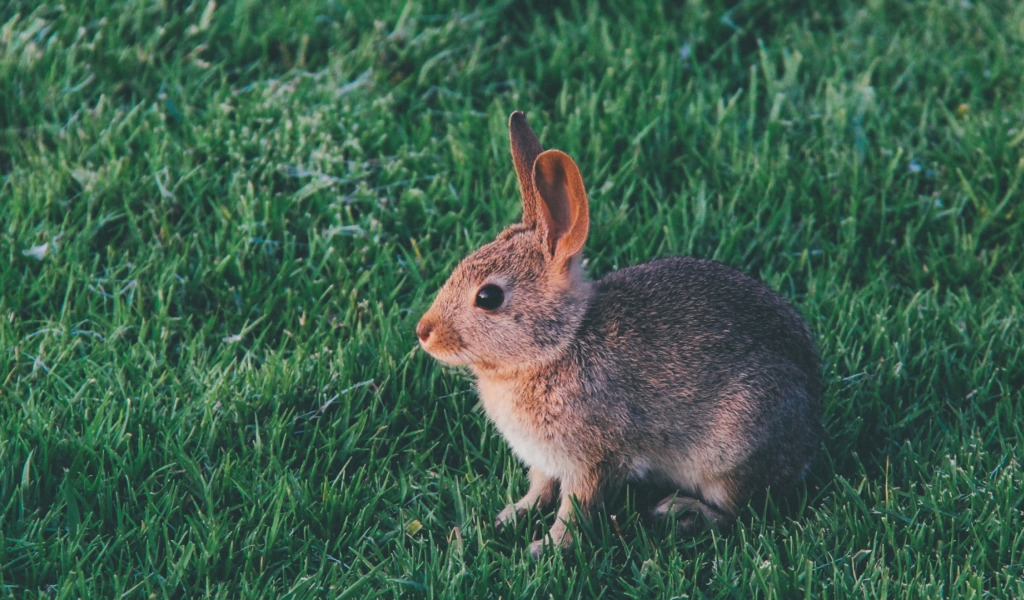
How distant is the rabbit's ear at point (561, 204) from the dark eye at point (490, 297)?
23 cm

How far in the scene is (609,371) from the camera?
13.8 feet

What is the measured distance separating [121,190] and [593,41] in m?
2.65

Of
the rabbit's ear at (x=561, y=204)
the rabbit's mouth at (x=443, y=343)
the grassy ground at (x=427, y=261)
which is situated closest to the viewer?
the rabbit's ear at (x=561, y=204)

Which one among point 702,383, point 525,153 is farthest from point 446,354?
point 702,383

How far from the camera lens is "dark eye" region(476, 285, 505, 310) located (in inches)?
163

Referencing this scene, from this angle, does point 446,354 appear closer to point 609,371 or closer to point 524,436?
point 524,436

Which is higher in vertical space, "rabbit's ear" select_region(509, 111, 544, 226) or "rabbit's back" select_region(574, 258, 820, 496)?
"rabbit's ear" select_region(509, 111, 544, 226)

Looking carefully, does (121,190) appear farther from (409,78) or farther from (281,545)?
(281,545)

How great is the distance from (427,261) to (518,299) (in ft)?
3.93

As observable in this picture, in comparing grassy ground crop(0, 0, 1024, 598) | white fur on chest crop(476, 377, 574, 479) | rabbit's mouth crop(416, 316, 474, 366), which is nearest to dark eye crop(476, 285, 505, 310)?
rabbit's mouth crop(416, 316, 474, 366)

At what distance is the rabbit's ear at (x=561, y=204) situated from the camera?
3906 millimetres

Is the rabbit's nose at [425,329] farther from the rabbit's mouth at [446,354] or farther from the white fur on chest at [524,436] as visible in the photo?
the white fur on chest at [524,436]

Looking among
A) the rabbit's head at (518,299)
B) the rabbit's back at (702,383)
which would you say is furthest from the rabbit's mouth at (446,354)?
the rabbit's back at (702,383)

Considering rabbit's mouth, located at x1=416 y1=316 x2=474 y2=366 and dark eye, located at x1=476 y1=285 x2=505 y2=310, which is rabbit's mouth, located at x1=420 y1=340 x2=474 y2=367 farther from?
dark eye, located at x1=476 y1=285 x2=505 y2=310
